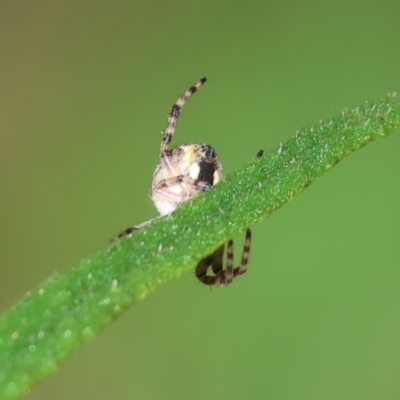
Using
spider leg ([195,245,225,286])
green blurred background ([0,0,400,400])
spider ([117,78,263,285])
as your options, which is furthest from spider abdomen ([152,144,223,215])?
green blurred background ([0,0,400,400])

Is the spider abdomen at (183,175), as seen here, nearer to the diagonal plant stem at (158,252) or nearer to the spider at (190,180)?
the spider at (190,180)

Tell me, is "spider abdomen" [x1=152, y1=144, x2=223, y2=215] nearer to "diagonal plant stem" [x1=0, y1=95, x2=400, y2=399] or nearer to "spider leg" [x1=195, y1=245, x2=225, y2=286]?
"spider leg" [x1=195, y1=245, x2=225, y2=286]

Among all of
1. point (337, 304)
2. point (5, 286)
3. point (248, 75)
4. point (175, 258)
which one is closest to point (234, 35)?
point (248, 75)

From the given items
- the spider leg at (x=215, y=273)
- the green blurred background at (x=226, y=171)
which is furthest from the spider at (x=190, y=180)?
the green blurred background at (x=226, y=171)

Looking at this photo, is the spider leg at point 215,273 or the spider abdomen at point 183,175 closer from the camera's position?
the spider abdomen at point 183,175

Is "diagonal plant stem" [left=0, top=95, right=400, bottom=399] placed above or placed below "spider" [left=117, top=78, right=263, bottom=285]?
below

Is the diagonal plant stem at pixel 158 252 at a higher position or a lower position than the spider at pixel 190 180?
lower
